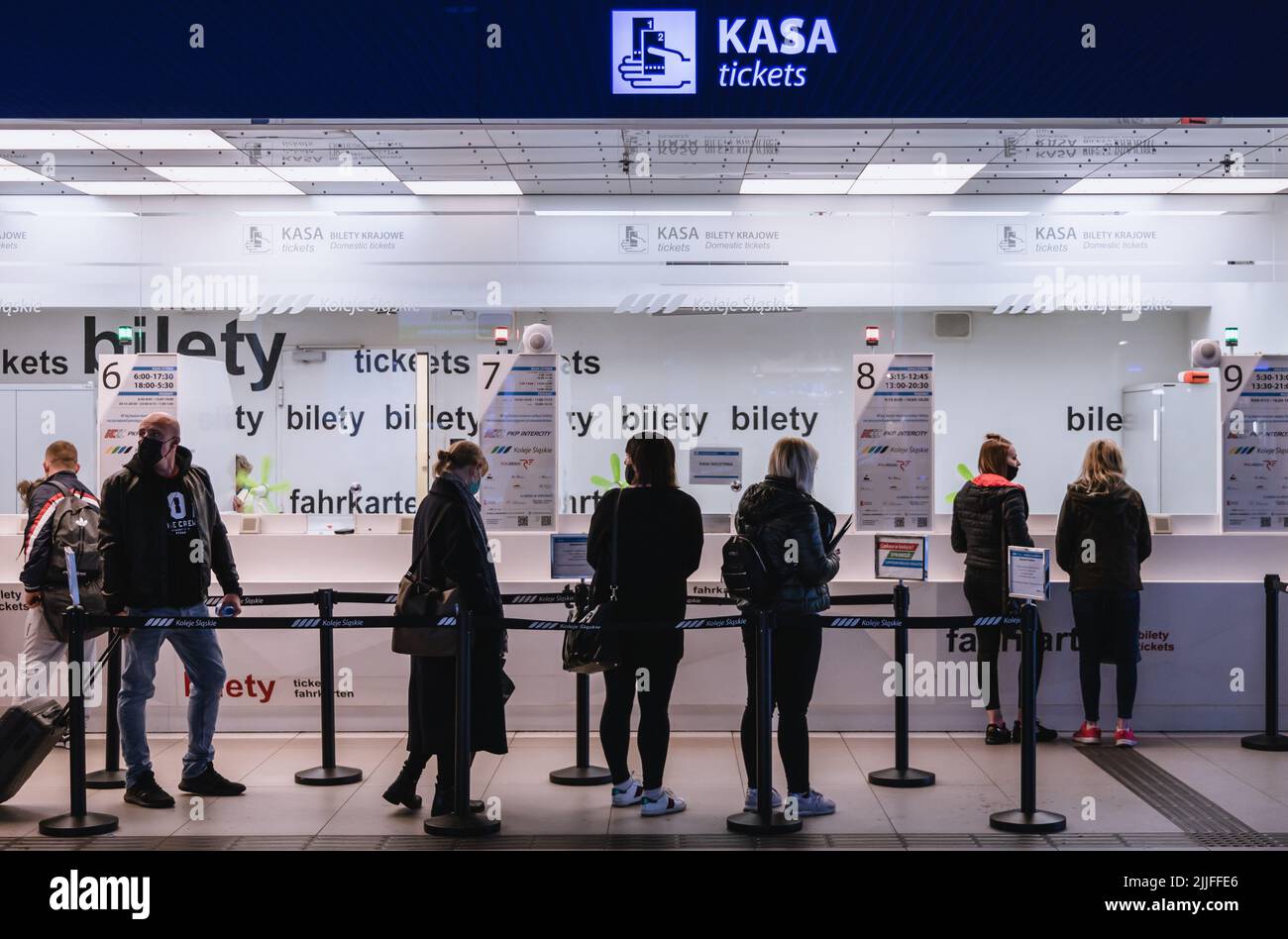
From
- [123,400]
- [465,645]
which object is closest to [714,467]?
[465,645]

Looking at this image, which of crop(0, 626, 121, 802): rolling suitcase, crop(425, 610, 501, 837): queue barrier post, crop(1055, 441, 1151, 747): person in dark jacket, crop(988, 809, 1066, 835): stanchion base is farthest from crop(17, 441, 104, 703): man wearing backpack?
crop(1055, 441, 1151, 747): person in dark jacket

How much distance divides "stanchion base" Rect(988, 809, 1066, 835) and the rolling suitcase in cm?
374

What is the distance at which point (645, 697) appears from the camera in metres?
5.04

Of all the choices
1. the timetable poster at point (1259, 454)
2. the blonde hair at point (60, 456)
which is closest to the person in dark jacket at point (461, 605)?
the blonde hair at point (60, 456)

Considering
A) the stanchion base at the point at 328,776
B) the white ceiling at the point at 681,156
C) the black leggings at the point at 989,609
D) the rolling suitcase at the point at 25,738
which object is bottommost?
the stanchion base at the point at 328,776

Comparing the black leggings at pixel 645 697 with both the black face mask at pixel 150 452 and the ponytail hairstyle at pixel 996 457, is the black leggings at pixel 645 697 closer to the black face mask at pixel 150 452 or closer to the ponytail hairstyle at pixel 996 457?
the black face mask at pixel 150 452

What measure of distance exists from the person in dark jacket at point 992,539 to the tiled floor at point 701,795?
0.31m

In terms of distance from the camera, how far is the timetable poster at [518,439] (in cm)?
684

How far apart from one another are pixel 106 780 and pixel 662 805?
2.56 m

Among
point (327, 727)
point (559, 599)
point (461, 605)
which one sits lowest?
point (327, 727)
